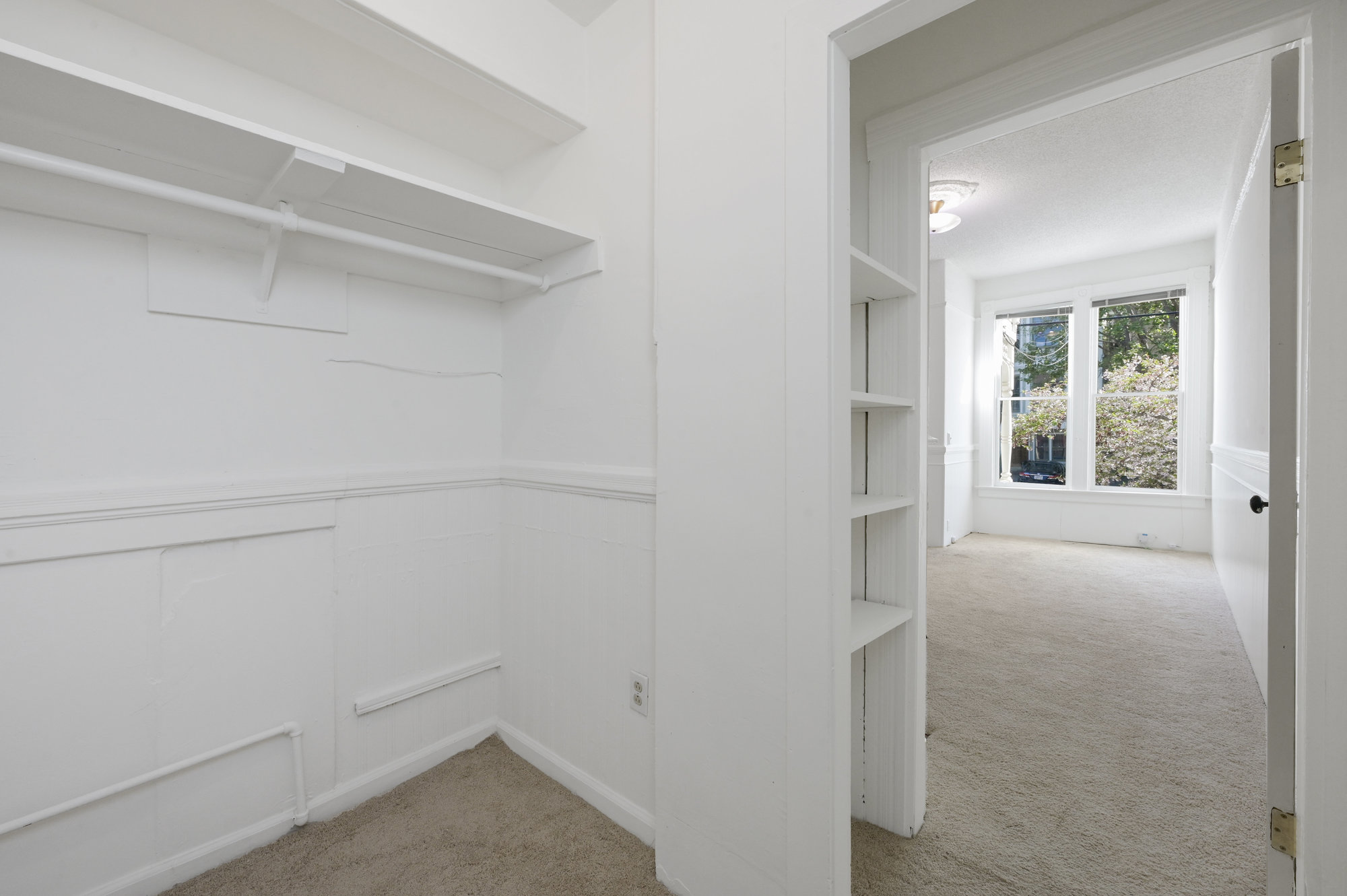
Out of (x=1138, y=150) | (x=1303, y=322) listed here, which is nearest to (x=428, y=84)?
(x=1303, y=322)

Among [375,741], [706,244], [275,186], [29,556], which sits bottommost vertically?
[375,741]

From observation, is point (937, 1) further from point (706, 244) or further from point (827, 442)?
point (827, 442)

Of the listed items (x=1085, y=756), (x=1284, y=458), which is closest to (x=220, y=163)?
(x=1284, y=458)

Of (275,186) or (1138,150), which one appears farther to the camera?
(1138,150)

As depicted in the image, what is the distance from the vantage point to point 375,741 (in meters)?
1.83

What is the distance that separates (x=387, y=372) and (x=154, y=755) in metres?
1.20

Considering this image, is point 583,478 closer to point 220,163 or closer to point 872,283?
point 872,283

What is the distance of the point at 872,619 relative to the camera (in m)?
1.51

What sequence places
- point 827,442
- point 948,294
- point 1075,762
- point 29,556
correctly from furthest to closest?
point 948,294
point 1075,762
point 29,556
point 827,442

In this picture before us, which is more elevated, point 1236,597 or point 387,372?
point 387,372

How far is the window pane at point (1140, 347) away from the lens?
5043 millimetres

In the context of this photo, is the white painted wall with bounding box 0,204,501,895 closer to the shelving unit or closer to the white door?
the shelving unit

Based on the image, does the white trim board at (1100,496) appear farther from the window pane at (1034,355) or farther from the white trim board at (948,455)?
the window pane at (1034,355)

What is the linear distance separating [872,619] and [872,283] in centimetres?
90
